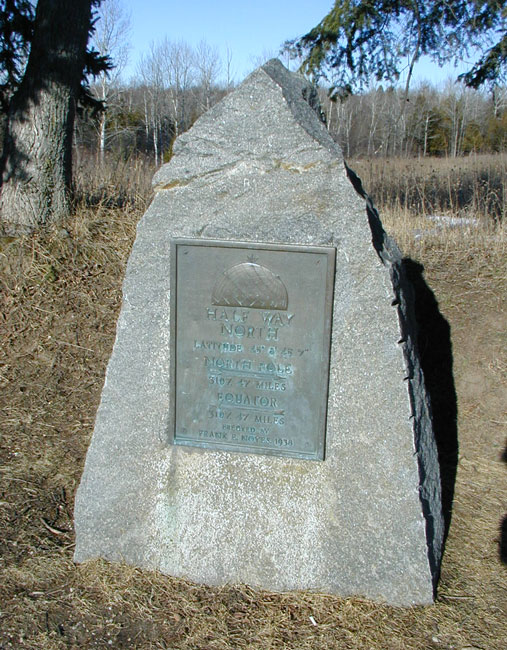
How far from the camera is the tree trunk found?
575 centimetres

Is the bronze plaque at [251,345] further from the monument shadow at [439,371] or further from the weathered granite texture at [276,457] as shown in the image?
the monument shadow at [439,371]

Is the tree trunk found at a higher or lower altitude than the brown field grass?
higher

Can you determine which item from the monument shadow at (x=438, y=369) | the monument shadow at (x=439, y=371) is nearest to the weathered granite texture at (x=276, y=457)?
the monument shadow at (x=439, y=371)

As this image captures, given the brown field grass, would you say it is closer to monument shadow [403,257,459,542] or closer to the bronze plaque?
monument shadow [403,257,459,542]

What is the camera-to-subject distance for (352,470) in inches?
95.1

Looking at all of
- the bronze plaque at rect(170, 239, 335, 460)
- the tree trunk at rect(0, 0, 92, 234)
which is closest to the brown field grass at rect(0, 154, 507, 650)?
the tree trunk at rect(0, 0, 92, 234)

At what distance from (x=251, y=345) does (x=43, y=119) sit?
443 cm

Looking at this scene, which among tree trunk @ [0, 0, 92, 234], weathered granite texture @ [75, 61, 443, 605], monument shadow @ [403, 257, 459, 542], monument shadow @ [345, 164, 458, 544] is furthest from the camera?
tree trunk @ [0, 0, 92, 234]

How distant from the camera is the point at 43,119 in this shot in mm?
5816

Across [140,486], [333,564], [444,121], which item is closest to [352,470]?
[333,564]

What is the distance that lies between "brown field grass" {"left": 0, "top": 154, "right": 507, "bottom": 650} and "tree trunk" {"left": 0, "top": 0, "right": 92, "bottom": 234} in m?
0.32

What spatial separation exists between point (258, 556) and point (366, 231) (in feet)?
4.60

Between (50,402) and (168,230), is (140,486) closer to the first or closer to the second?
(168,230)

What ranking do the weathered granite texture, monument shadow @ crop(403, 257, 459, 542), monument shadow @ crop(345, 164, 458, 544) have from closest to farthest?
the weathered granite texture, monument shadow @ crop(345, 164, 458, 544), monument shadow @ crop(403, 257, 459, 542)
